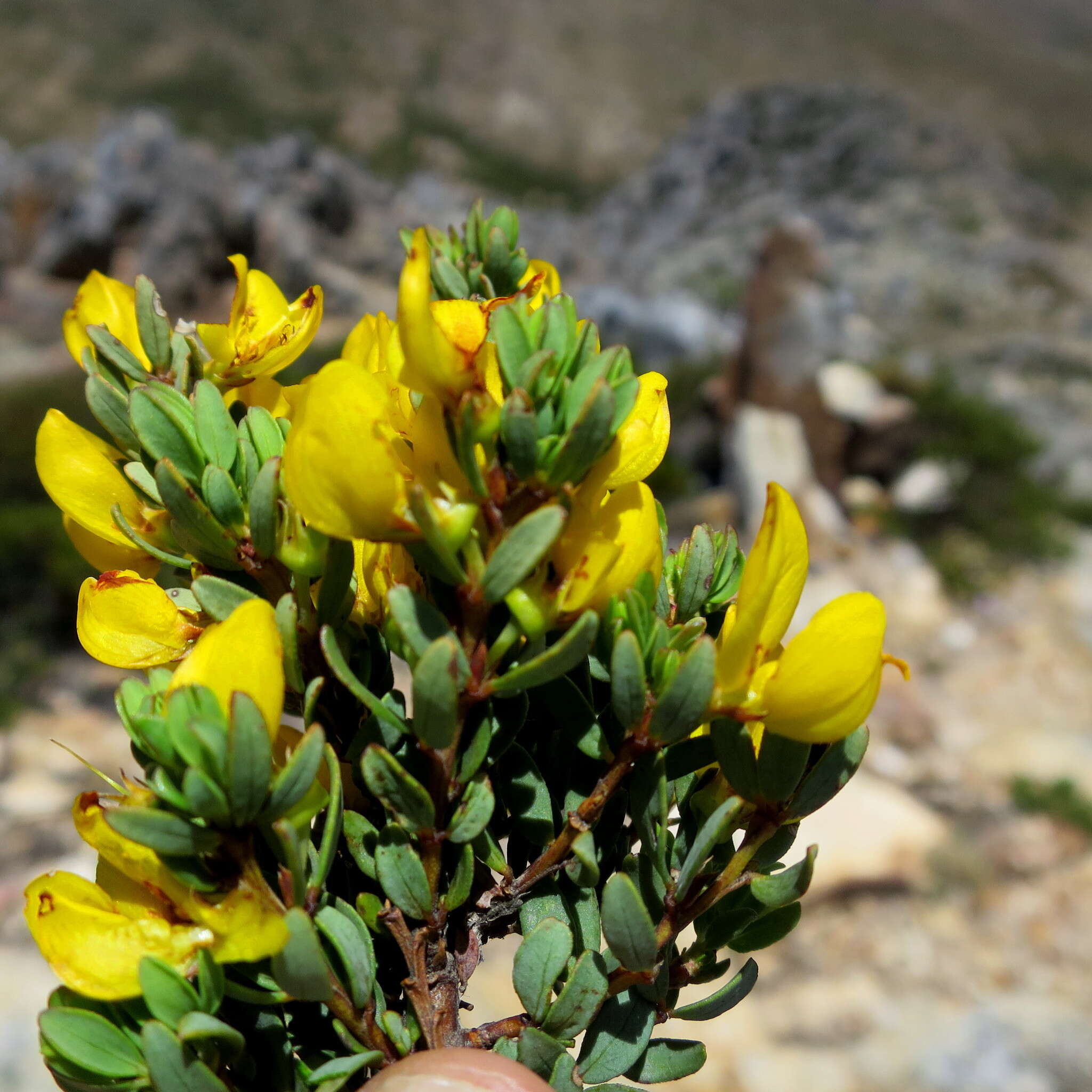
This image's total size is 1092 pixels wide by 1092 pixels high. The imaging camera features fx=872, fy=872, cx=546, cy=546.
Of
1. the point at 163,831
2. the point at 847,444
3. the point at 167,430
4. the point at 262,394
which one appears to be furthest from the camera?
the point at 847,444

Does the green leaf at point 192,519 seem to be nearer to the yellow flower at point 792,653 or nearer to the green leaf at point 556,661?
the green leaf at point 556,661

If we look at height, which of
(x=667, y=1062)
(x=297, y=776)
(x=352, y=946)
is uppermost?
(x=297, y=776)

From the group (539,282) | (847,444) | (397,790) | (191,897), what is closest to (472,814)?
Answer: (397,790)

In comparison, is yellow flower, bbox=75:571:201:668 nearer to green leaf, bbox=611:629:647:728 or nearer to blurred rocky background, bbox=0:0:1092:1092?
green leaf, bbox=611:629:647:728

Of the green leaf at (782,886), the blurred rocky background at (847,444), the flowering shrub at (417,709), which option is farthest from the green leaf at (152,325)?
the blurred rocky background at (847,444)

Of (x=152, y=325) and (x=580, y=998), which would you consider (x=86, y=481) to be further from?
(x=580, y=998)

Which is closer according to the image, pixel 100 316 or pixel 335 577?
pixel 335 577
